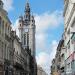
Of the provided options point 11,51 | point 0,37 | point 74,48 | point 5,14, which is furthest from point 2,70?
point 74,48

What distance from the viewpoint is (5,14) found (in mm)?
74438

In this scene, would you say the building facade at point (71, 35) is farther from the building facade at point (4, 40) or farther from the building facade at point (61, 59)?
the building facade at point (61, 59)

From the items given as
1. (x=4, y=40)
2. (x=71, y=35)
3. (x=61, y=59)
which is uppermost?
(x=61, y=59)

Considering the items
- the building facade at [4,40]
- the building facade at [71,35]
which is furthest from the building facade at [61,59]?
the building facade at [71,35]

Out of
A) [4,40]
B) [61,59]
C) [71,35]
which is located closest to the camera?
[71,35]

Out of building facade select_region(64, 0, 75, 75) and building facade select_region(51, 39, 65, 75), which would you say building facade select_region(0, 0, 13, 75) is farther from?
building facade select_region(64, 0, 75, 75)

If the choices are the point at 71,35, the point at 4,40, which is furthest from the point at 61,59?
the point at 71,35

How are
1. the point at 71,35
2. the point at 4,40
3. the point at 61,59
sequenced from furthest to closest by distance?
the point at 61,59 → the point at 4,40 → the point at 71,35

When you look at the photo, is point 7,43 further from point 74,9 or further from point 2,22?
point 74,9

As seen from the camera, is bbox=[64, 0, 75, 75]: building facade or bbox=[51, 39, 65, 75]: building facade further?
bbox=[51, 39, 65, 75]: building facade

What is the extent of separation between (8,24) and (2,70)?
13.0m

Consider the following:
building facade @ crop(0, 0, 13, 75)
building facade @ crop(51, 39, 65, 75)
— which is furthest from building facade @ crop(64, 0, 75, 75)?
building facade @ crop(51, 39, 65, 75)

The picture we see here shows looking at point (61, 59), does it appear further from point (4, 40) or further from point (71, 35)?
point (71, 35)

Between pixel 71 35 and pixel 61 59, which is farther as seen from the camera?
pixel 61 59
